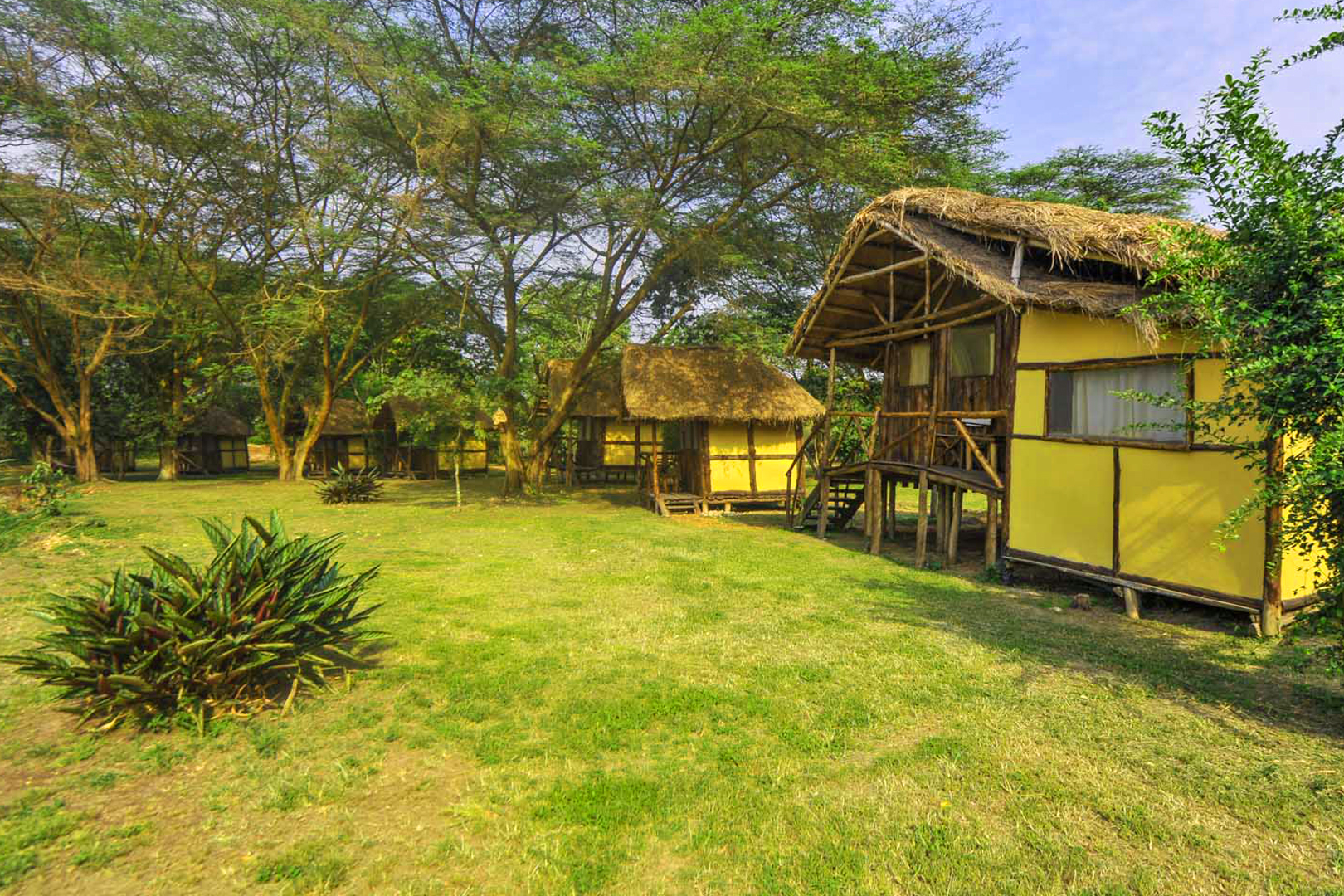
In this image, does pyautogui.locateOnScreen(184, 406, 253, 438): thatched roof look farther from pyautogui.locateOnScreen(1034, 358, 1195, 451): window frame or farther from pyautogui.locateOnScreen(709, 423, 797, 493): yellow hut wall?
pyautogui.locateOnScreen(1034, 358, 1195, 451): window frame

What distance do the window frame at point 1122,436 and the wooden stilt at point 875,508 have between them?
149 inches

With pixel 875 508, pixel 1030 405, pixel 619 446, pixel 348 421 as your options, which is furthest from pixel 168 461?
pixel 1030 405

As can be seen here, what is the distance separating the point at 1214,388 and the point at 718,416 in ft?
38.2

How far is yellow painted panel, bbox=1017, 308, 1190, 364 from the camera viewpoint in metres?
8.06

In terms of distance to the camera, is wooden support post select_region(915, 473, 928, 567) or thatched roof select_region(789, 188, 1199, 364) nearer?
thatched roof select_region(789, 188, 1199, 364)

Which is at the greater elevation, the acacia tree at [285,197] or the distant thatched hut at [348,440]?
the acacia tree at [285,197]

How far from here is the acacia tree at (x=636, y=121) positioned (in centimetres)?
1351

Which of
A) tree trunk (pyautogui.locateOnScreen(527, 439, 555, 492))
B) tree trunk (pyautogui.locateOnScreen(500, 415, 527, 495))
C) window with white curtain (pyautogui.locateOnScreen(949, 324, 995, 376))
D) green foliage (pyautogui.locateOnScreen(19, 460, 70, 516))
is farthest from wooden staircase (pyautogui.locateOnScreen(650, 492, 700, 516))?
green foliage (pyautogui.locateOnScreen(19, 460, 70, 516))

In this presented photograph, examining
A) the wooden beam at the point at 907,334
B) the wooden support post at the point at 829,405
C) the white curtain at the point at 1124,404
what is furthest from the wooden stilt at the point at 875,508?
the white curtain at the point at 1124,404

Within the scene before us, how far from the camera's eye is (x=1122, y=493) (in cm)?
831

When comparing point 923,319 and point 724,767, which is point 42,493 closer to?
point 724,767

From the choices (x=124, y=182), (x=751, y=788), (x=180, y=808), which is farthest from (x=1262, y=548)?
(x=124, y=182)

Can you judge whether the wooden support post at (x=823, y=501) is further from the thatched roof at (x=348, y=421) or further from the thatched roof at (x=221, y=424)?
the thatched roof at (x=221, y=424)

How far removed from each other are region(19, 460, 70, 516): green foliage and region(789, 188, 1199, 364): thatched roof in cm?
1639
